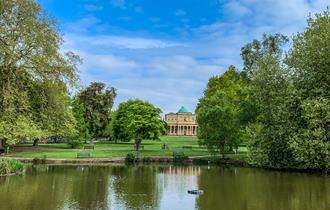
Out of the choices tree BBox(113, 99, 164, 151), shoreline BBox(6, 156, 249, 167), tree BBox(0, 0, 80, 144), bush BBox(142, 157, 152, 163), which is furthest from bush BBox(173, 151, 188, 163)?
tree BBox(0, 0, 80, 144)

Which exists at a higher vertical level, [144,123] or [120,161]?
[144,123]

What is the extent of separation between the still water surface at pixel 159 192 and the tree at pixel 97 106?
4429 centimetres

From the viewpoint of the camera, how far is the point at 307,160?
35.0m

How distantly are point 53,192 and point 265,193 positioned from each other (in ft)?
39.9

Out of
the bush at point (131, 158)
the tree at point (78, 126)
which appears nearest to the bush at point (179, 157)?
the bush at point (131, 158)

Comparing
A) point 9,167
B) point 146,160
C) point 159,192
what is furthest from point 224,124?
point 9,167

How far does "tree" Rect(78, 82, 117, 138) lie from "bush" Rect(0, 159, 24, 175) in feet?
144

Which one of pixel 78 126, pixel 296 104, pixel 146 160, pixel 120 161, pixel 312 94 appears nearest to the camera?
pixel 312 94

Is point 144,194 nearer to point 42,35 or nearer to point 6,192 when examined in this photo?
point 6,192

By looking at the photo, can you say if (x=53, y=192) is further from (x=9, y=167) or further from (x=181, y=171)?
(x=181, y=171)

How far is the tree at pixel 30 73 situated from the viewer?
123 ft

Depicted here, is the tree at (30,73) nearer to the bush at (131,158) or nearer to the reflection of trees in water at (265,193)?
the bush at (131,158)

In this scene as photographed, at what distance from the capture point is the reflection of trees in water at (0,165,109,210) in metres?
19.0

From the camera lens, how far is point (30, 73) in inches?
1585
